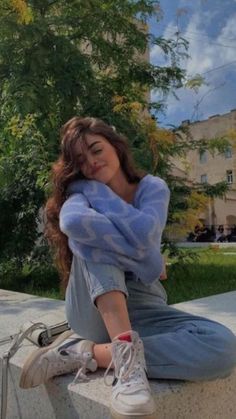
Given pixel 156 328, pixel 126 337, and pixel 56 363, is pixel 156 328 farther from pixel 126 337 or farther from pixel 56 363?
pixel 56 363

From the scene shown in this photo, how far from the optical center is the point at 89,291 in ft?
5.05

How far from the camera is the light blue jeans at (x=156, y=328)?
1.51 meters

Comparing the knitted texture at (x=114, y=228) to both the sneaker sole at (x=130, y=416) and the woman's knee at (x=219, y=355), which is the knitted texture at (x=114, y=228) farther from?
the sneaker sole at (x=130, y=416)

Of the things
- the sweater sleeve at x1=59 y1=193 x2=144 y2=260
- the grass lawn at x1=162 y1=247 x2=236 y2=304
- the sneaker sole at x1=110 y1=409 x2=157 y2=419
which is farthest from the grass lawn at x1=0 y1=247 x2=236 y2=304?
the sneaker sole at x1=110 y1=409 x2=157 y2=419

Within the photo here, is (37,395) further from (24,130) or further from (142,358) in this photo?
(24,130)

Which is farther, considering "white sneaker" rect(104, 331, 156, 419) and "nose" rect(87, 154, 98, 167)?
"nose" rect(87, 154, 98, 167)

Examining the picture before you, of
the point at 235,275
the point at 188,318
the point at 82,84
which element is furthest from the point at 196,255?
the point at 188,318

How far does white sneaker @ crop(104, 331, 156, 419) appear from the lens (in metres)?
1.29

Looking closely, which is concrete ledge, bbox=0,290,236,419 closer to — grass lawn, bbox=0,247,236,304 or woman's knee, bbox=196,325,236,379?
woman's knee, bbox=196,325,236,379

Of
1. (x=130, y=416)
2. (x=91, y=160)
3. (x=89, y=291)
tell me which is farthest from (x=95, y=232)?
(x=130, y=416)

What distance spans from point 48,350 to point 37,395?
222 millimetres

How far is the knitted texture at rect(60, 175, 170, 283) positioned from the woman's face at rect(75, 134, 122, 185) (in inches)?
2.4

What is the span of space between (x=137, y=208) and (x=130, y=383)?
620 millimetres

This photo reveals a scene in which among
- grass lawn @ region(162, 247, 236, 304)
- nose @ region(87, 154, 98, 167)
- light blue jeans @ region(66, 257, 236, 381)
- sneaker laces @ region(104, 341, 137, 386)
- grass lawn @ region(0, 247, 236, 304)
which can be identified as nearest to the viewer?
sneaker laces @ region(104, 341, 137, 386)
